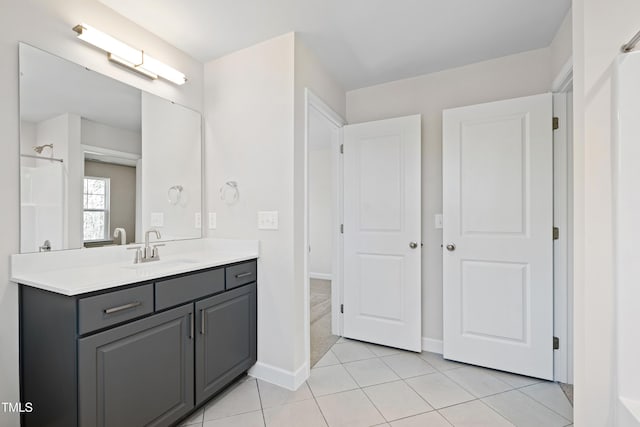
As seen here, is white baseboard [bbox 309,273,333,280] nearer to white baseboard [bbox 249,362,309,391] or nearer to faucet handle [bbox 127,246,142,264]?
white baseboard [bbox 249,362,309,391]

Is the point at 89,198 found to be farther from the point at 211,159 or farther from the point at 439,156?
the point at 439,156

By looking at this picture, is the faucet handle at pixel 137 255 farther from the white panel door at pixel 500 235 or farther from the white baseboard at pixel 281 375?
the white panel door at pixel 500 235

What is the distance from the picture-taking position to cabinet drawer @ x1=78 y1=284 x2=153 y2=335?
1.11 metres

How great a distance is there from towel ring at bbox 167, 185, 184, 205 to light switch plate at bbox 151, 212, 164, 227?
0.12 meters

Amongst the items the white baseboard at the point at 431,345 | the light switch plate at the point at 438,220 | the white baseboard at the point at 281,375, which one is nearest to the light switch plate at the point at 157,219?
the white baseboard at the point at 281,375

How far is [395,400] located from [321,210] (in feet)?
12.6

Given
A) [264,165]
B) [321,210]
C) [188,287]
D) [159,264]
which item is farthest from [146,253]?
[321,210]

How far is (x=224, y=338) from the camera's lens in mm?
1748

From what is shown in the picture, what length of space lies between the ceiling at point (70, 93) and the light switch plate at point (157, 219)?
0.56 metres

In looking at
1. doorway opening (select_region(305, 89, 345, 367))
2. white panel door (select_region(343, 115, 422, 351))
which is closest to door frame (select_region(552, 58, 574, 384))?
white panel door (select_region(343, 115, 422, 351))

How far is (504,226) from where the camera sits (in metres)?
2.11

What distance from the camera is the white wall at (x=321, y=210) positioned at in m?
5.33

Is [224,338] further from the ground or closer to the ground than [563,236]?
closer to the ground

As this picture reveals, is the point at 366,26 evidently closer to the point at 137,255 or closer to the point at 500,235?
the point at 500,235
